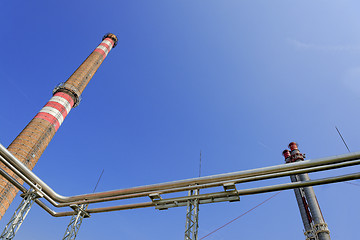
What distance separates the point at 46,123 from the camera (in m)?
21.2

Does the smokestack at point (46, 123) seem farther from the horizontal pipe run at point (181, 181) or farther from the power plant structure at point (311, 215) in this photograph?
the power plant structure at point (311, 215)

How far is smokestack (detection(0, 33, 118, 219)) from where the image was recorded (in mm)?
17733

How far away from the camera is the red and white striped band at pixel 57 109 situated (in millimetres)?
21833

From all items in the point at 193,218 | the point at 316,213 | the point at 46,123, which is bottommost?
the point at 193,218

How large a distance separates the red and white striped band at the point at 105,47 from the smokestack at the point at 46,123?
61.0 inches

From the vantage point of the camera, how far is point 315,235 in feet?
88.0

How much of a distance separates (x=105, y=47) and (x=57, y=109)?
43.9 ft

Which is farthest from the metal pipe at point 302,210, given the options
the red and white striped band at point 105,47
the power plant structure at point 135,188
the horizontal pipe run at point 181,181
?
the red and white striped band at point 105,47

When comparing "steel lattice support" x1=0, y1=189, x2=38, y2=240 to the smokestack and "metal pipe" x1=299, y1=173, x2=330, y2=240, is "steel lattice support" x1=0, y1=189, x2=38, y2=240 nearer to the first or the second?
the smokestack

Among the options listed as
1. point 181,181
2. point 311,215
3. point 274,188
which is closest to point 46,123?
point 181,181

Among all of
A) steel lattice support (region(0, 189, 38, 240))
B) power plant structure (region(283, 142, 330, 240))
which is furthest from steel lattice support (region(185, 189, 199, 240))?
power plant structure (region(283, 142, 330, 240))

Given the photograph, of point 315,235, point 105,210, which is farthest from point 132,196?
point 315,235

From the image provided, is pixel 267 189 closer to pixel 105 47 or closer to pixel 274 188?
pixel 274 188

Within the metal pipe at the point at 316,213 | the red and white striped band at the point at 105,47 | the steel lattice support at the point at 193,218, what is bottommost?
the steel lattice support at the point at 193,218
